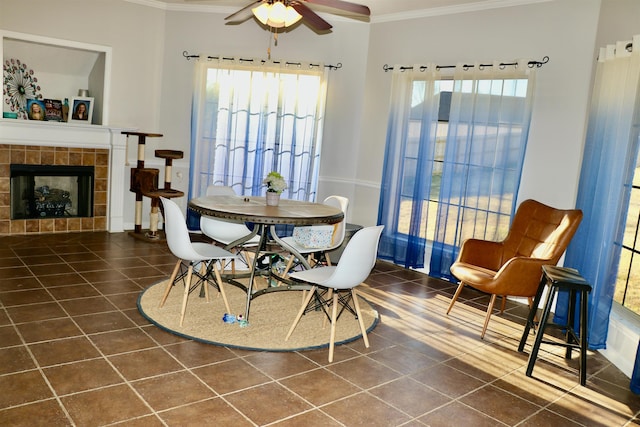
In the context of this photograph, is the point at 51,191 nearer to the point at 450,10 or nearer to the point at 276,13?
the point at 276,13

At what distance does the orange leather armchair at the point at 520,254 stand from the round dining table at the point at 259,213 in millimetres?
1130

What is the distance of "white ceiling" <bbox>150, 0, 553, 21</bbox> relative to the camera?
5039 millimetres

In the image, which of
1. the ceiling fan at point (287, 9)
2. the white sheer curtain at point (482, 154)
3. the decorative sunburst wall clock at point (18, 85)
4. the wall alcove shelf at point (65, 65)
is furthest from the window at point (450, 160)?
the decorative sunburst wall clock at point (18, 85)

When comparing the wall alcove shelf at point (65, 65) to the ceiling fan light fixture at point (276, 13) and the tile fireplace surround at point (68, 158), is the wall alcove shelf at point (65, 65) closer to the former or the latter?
the tile fireplace surround at point (68, 158)

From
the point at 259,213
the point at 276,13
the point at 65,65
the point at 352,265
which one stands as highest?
the point at 276,13

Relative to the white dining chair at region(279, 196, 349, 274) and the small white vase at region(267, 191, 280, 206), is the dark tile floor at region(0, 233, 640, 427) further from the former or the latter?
the small white vase at region(267, 191, 280, 206)

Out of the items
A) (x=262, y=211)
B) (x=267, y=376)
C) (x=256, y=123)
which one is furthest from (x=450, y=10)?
(x=267, y=376)

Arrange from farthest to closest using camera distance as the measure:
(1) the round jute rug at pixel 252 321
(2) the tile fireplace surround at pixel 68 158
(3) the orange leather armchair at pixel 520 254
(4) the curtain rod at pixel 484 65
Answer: (2) the tile fireplace surround at pixel 68 158
(4) the curtain rod at pixel 484 65
(3) the orange leather armchair at pixel 520 254
(1) the round jute rug at pixel 252 321

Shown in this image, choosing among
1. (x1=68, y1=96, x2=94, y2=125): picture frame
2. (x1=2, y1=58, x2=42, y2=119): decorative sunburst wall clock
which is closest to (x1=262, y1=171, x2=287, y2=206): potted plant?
(x1=68, y1=96, x2=94, y2=125): picture frame

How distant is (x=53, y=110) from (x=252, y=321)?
3.94m

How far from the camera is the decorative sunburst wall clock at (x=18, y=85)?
18.9 feet

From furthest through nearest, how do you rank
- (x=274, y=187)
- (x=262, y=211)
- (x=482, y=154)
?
(x=482, y=154) < (x=274, y=187) < (x=262, y=211)

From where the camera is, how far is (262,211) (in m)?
3.76

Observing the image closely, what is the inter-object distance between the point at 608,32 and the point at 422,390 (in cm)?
311
